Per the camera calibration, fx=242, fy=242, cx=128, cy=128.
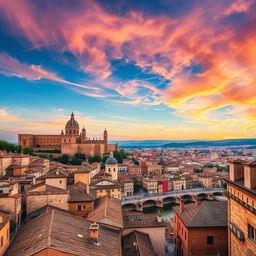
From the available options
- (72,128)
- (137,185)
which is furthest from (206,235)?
(72,128)

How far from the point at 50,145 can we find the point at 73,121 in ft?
52.7

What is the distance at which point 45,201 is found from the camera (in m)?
21.4

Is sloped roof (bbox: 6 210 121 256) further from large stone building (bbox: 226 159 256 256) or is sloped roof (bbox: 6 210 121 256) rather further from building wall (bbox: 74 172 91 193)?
building wall (bbox: 74 172 91 193)

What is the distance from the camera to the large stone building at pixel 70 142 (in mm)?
106812

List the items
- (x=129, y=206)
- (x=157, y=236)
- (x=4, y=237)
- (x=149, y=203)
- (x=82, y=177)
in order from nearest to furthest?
(x=4, y=237), (x=157, y=236), (x=82, y=177), (x=129, y=206), (x=149, y=203)

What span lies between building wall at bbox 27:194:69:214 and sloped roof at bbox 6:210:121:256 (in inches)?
254

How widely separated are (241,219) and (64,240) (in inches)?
363

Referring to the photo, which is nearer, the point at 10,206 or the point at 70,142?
the point at 10,206

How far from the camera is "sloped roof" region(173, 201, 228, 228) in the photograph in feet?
61.1

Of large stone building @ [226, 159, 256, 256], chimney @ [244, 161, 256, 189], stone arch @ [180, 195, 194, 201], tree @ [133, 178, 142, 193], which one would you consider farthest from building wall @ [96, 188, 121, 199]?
tree @ [133, 178, 142, 193]

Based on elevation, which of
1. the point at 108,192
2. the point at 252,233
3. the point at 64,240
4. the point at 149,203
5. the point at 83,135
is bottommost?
the point at 149,203

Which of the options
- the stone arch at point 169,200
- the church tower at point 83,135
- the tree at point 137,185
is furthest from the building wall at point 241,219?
the church tower at point 83,135

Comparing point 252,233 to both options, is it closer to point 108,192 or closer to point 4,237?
point 4,237

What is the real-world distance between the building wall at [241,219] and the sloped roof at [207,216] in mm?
4017
